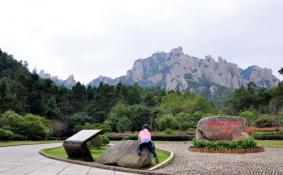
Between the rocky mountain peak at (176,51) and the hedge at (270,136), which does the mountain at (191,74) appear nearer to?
the rocky mountain peak at (176,51)

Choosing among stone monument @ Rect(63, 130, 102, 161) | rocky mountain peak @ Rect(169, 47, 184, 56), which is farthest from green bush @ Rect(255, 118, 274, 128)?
rocky mountain peak @ Rect(169, 47, 184, 56)

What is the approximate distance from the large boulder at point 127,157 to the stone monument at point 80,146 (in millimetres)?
1147

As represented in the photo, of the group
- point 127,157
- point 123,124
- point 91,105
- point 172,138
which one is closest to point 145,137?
point 127,157

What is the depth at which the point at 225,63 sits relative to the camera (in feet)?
511

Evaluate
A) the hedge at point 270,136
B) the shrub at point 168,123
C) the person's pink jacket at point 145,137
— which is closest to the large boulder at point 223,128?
the person's pink jacket at point 145,137

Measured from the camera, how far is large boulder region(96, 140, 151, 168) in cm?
1184

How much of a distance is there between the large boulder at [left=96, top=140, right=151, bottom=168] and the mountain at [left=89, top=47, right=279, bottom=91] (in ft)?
368

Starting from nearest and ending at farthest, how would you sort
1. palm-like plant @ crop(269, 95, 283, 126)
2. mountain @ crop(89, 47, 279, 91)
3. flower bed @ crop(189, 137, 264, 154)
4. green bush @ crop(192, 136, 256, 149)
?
flower bed @ crop(189, 137, 264, 154)
green bush @ crop(192, 136, 256, 149)
palm-like plant @ crop(269, 95, 283, 126)
mountain @ crop(89, 47, 279, 91)

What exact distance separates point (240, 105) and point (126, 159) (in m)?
57.7

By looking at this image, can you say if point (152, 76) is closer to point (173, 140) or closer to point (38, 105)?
point (38, 105)

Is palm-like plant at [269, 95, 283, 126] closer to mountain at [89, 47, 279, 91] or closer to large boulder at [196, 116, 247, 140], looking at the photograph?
large boulder at [196, 116, 247, 140]

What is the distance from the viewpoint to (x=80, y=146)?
45.3 ft

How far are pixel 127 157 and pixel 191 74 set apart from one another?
5131 inches

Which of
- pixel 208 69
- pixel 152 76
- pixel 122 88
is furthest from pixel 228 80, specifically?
pixel 122 88
